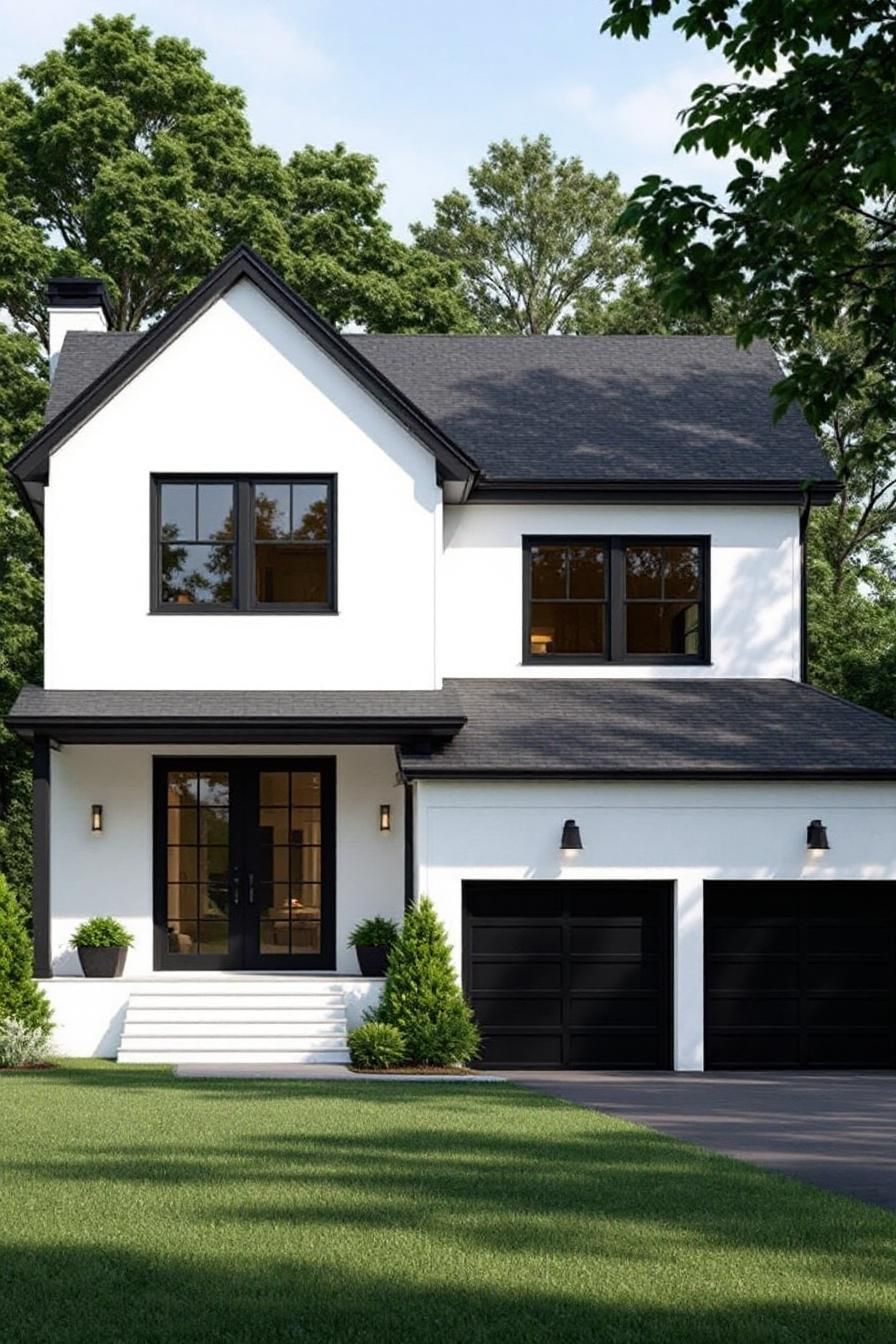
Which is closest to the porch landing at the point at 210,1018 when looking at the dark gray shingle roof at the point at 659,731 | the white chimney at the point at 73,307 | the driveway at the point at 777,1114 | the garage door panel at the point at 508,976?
the garage door panel at the point at 508,976

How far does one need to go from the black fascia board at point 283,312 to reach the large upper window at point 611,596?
2407 mm

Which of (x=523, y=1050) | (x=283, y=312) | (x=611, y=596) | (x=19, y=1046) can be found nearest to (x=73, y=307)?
(x=283, y=312)

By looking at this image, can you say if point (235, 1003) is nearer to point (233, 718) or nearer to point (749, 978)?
point (233, 718)

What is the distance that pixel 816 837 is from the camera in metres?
20.7

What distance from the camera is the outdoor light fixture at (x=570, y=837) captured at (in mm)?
20453

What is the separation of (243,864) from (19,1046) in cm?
420

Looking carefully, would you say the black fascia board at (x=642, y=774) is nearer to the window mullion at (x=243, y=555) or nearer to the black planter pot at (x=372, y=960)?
the black planter pot at (x=372, y=960)

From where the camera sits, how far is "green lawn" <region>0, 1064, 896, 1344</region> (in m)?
7.41

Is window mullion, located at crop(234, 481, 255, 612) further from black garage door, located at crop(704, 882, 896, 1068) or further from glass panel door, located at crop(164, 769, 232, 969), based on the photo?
black garage door, located at crop(704, 882, 896, 1068)

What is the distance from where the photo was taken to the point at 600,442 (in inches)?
968

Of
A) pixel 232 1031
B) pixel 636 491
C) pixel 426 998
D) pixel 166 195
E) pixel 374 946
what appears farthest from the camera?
pixel 166 195

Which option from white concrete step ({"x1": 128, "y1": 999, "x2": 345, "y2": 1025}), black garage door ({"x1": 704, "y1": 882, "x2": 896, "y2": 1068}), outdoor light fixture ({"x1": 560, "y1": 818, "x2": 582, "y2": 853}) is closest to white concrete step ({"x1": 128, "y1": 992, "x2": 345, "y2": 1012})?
white concrete step ({"x1": 128, "y1": 999, "x2": 345, "y2": 1025})

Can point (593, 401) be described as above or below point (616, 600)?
above

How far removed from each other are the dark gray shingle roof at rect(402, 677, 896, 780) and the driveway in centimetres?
338
